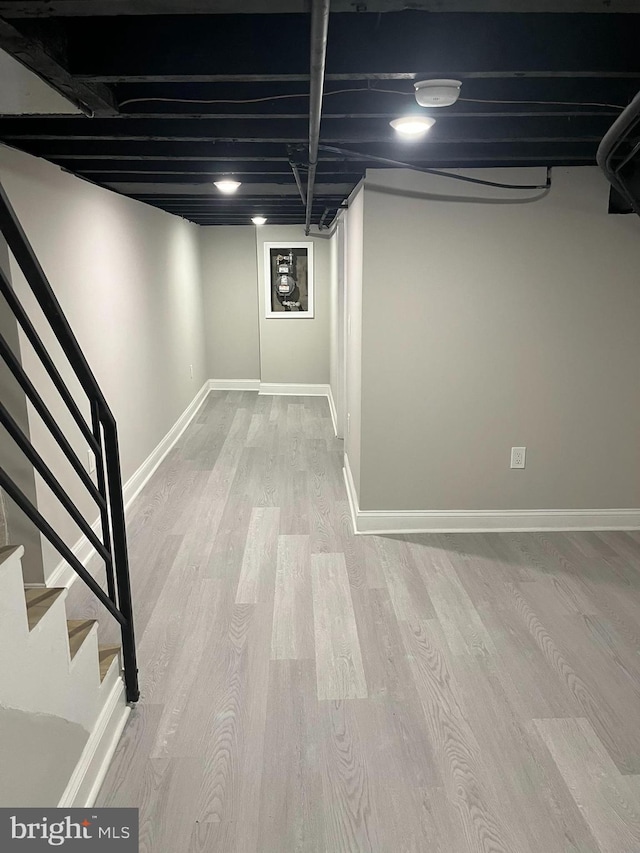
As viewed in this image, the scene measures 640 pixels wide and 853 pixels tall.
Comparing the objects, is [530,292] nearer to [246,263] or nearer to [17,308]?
[17,308]

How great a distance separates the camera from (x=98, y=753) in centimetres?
207

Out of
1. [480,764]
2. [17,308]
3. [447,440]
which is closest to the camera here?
[17,308]

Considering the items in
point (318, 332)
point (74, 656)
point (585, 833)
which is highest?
point (318, 332)

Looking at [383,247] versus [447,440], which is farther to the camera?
[447,440]

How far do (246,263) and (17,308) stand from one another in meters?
6.81

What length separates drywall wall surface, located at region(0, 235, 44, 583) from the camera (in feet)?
9.32

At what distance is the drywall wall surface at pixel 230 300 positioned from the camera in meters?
8.02

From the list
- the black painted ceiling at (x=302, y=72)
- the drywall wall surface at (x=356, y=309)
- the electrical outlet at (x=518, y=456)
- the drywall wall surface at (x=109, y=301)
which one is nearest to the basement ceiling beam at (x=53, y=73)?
the black painted ceiling at (x=302, y=72)

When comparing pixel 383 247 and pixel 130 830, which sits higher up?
pixel 383 247

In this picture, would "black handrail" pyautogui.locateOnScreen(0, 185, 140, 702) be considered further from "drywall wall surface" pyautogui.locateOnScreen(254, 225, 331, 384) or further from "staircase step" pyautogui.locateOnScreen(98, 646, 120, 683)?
"drywall wall surface" pyautogui.locateOnScreen(254, 225, 331, 384)

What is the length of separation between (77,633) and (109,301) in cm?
258

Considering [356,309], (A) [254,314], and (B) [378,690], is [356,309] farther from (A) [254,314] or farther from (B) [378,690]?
(A) [254,314]

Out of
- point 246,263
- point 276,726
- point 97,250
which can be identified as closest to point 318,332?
point 246,263

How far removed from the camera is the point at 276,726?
2.32 metres
